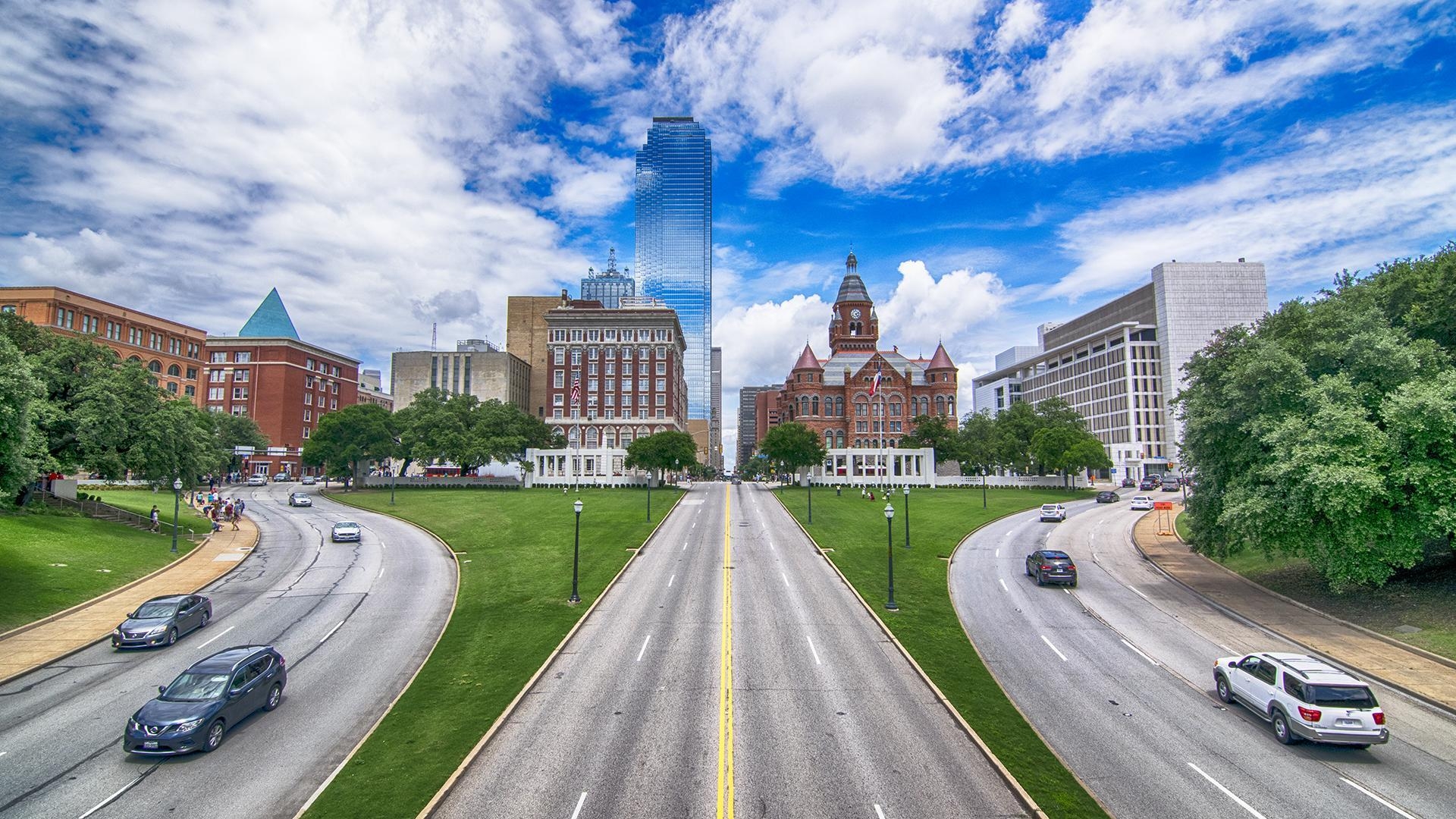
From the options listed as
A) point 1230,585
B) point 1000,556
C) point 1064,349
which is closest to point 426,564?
point 1000,556

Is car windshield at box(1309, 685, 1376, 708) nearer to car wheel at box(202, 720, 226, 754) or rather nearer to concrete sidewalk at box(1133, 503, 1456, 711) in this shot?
concrete sidewalk at box(1133, 503, 1456, 711)

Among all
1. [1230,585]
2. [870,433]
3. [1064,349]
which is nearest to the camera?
[1230,585]

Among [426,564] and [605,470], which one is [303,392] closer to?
[605,470]

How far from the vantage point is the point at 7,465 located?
998 inches

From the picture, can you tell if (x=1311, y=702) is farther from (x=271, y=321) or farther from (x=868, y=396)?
(x=271, y=321)

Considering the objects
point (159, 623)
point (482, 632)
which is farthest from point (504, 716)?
point (159, 623)

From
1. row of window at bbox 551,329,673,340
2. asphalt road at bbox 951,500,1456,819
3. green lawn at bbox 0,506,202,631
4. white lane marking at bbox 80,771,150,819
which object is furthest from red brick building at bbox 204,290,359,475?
asphalt road at bbox 951,500,1456,819

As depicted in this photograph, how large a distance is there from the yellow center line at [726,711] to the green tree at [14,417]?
26.6m

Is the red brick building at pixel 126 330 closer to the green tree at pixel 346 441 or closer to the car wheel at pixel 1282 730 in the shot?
the green tree at pixel 346 441

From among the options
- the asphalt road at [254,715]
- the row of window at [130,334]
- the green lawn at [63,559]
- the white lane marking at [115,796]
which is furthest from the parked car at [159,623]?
the row of window at [130,334]

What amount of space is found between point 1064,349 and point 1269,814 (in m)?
160

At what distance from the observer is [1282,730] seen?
16.6m

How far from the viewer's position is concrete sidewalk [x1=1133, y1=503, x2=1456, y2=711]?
19.8 m

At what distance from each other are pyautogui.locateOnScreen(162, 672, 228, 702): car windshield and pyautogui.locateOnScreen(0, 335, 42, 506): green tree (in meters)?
15.2
